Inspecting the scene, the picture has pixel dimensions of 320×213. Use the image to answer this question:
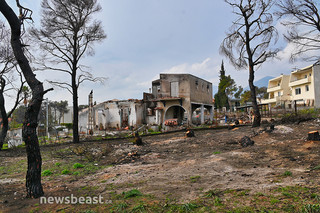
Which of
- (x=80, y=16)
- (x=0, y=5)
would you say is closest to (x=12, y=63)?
(x=80, y=16)

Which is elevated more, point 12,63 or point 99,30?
point 99,30

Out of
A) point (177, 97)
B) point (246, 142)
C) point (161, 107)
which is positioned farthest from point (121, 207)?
point (161, 107)

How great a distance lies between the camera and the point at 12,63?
1485 cm

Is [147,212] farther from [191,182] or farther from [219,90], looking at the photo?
[219,90]

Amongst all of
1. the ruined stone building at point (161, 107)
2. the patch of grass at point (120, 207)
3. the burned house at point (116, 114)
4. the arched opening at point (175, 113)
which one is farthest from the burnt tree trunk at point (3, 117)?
the arched opening at point (175, 113)

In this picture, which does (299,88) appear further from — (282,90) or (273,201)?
(273,201)

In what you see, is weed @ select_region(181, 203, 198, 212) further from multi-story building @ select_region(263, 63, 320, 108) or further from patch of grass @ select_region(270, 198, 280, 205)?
multi-story building @ select_region(263, 63, 320, 108)

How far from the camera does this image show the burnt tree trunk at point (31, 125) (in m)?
4.32

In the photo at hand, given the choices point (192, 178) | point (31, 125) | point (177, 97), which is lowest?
point (192, 178)

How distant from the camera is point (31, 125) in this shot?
4367mm

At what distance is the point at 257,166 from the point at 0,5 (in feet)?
24.3

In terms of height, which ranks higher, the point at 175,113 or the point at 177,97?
the point at 177,97

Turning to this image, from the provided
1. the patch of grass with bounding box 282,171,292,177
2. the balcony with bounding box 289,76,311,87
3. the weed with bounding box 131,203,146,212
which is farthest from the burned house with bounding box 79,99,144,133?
the balcony with bounding box 289,76,311,87

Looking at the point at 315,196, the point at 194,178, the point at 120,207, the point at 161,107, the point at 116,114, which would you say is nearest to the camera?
the point at 315,196
